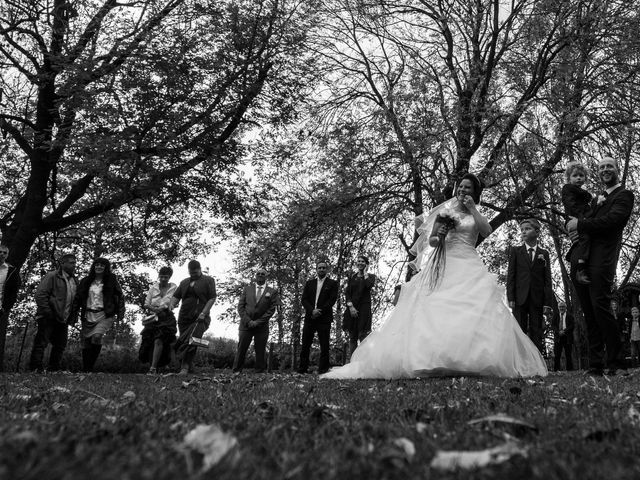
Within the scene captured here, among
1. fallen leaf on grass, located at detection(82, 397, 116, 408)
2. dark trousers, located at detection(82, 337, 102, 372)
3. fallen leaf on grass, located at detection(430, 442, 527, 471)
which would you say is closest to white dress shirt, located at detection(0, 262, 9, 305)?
dark trousers, located at detection(82, 337, 102, 372)

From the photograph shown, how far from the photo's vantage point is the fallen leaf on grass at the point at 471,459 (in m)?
1.32

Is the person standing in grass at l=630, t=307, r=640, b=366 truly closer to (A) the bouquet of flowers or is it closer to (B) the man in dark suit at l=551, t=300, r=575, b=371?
(B) the man in dark suit at l=551, t=300, r=575, b=371

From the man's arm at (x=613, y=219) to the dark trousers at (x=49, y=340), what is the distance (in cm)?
842

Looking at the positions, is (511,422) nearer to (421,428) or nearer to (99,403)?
(421,428)

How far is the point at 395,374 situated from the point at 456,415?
4.56m

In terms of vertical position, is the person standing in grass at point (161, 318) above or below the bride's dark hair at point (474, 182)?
below

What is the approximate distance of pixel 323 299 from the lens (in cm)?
1109

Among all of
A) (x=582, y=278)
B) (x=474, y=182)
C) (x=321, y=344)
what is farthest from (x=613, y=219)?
(x=321, y=344)

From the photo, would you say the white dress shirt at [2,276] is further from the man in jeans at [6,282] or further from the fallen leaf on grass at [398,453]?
the fallen leaf on grass at [398,453]

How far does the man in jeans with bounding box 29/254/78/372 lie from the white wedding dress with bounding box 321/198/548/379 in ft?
17.2

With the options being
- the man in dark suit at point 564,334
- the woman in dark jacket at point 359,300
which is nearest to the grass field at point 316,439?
the woman in dark jacket at point 359,300

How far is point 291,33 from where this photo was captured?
40.6ft

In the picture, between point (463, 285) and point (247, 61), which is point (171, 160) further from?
point (463, 285)

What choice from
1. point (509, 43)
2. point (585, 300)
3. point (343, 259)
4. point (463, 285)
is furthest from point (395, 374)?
point (509, 43)
